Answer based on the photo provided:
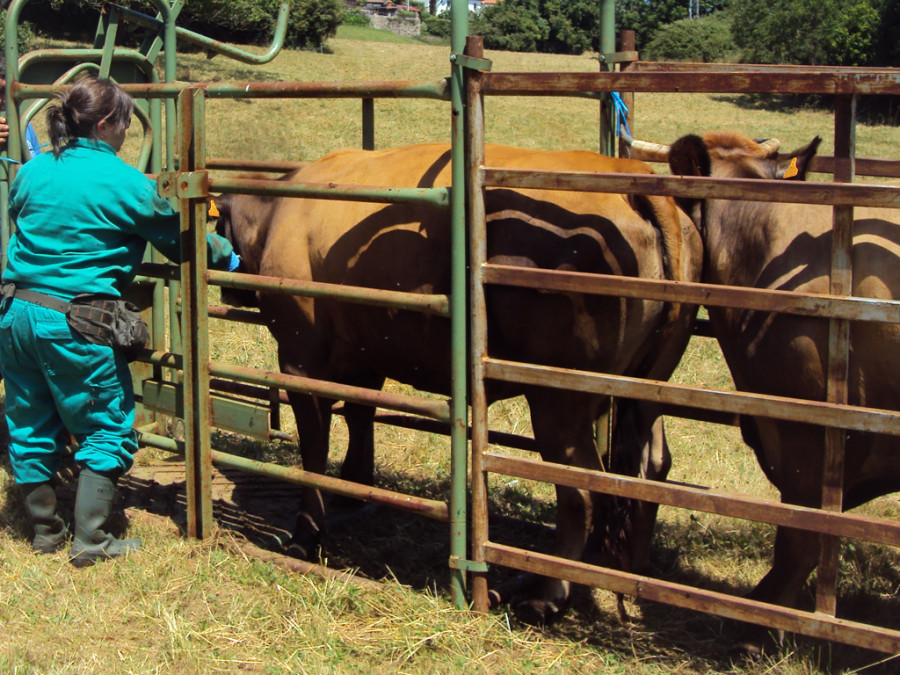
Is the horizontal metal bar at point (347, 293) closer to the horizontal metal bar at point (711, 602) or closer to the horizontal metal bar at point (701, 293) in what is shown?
the horizontal metal bar at point (701, 293)

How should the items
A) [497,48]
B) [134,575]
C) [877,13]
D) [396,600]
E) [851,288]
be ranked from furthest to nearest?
[497,48], [877,13], [134,575], [396,600], [851,288]

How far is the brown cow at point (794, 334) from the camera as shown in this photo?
293cm

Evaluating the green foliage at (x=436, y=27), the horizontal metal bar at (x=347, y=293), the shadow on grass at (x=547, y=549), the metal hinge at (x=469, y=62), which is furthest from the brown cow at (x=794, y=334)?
the green foliage at (x=436, y=27)

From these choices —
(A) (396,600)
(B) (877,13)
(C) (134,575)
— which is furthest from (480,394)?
(B) (877,13)

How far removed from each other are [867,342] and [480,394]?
1340 mm

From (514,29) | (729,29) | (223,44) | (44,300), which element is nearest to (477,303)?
(44,300)

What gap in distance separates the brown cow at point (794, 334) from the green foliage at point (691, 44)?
4647cm

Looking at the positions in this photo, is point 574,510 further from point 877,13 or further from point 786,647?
point 877,13

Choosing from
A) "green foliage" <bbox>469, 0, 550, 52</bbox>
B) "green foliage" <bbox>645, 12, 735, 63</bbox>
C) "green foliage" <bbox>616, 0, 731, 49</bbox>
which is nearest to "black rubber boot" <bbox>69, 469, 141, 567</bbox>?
"green foliage" <bbox>645, 12, 735, 63</bbox>

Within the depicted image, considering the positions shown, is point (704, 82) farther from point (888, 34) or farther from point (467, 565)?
point (888, 34)

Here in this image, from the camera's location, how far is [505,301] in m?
3.38

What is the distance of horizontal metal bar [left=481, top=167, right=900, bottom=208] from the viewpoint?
2607 mm

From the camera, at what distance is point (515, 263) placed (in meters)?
3.36

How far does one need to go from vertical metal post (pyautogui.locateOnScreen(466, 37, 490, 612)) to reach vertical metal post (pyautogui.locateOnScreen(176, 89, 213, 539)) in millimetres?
1320
